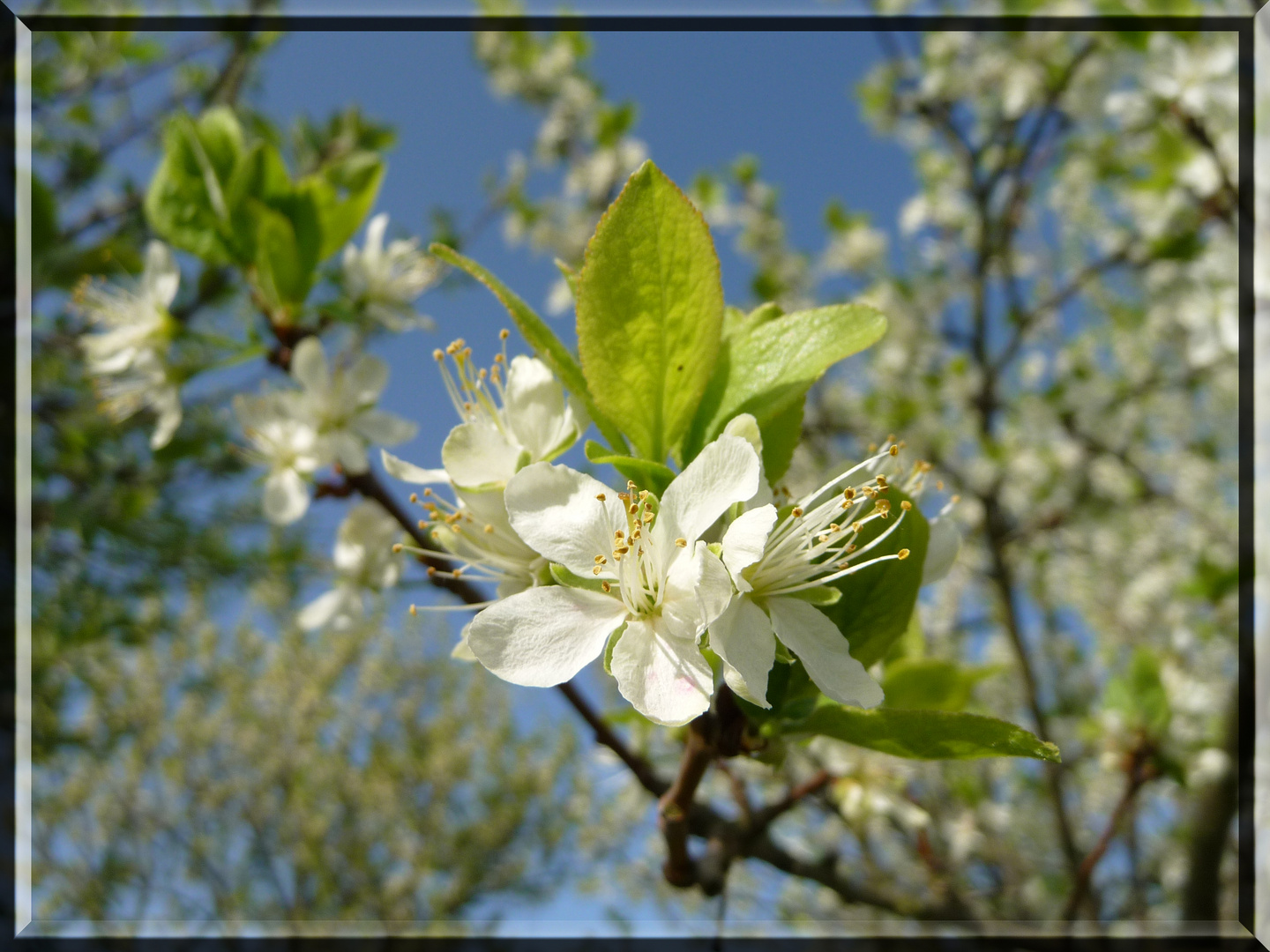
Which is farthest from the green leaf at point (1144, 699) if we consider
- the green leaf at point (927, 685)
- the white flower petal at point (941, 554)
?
the white flower petal at point (941, 554)

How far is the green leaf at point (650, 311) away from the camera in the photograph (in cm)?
56

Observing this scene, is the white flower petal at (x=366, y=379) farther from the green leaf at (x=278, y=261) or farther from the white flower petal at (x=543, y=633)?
the white flower petal at (x=543, y=633)

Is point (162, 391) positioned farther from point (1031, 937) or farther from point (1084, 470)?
point (1084, 470)

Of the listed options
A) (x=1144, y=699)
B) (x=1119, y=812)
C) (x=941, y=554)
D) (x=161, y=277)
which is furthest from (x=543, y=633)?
(x=1144, y=699)

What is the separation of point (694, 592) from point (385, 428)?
1.99 feet

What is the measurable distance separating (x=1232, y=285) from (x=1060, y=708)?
1936mm

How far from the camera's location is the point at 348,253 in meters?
1.15

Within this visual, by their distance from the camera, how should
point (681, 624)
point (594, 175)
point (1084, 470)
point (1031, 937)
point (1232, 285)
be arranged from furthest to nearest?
point (1084, 470), point (594, 175), point (1232, 285), point (1031, 937), point (681, 624)

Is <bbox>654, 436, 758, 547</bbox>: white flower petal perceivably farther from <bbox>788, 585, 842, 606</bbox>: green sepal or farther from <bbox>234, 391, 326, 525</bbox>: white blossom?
<bbox>234, 391, 326, 525</bbox>: white blossom

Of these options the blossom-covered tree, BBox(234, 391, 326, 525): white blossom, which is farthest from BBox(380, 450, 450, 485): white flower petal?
BBox(234, 391, 326, 525): white blossom

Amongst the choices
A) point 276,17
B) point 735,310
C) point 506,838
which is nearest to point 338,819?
point 506,838

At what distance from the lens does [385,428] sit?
102 centimetres

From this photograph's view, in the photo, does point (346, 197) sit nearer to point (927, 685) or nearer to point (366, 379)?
point (366, 379)

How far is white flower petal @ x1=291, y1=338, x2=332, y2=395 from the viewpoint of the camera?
979mm
